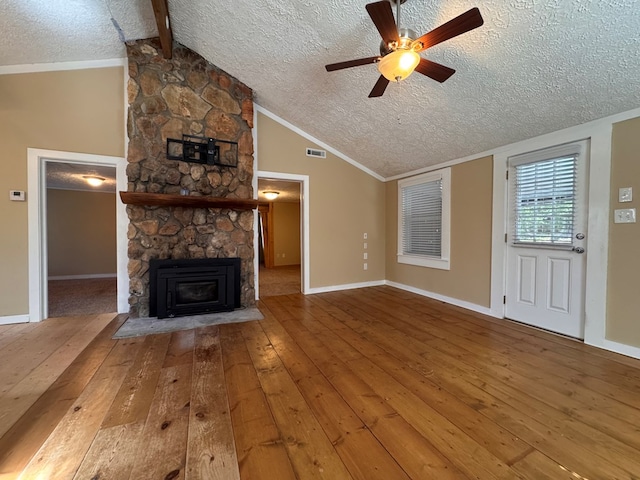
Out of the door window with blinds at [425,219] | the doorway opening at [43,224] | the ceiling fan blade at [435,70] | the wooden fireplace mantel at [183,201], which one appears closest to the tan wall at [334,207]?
the door window with blinds at [425,219]

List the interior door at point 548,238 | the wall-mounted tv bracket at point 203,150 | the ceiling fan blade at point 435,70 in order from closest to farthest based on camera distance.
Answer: the ceiling fan blade at point 435,70 < the interior door at point 548,238 < the wall-mounted tv bracket at point 203,150

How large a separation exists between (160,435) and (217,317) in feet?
6.29

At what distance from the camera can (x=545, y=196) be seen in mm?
2850

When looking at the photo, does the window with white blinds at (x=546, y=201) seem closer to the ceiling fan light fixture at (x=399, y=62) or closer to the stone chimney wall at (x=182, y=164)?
the ceiling fan light fixture at (x=399, y=62)

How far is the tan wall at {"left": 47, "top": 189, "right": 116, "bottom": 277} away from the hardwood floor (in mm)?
4125

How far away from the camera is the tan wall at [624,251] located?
7.33ft

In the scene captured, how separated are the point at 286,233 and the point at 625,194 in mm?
6932

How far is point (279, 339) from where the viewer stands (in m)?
2.60

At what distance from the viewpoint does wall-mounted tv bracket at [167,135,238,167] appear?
11.1 ft

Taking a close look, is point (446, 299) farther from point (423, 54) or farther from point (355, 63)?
point (355, 63)

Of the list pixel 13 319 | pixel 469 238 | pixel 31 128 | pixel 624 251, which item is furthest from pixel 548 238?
pixel 13 319

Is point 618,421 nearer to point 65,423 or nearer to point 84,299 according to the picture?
point 65,423

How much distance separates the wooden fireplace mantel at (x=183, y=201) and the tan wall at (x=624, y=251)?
3.81 meters

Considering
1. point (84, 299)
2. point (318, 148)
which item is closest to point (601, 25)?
point (318, 148)
